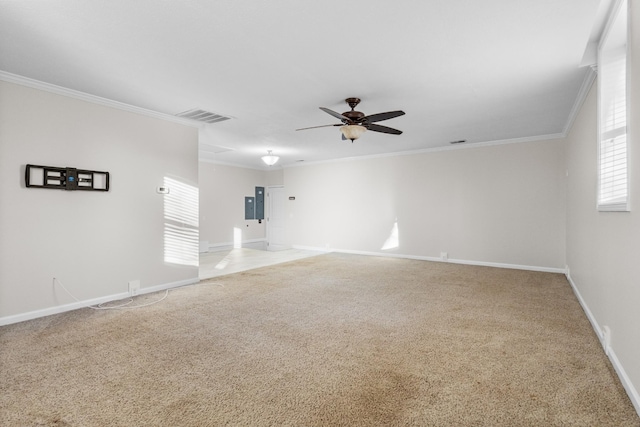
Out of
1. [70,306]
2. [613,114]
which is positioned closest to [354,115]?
[613,114]

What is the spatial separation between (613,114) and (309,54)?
2625mm

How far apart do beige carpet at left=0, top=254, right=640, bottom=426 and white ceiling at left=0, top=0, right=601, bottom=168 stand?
103 inches

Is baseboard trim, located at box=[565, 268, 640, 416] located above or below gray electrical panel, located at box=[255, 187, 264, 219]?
below

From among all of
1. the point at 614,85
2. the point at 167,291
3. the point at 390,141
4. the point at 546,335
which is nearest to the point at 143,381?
the point at 167,291

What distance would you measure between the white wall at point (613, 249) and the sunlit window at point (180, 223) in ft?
16.7

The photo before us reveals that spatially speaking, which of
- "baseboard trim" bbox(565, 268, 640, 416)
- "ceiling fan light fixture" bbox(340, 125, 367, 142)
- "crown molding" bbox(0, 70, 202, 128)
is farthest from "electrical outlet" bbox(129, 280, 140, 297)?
"baseboard trim" bbox(565, 268, 640, 416)

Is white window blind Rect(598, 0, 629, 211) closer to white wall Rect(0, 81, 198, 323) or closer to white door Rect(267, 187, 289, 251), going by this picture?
white wall Rect(0, 81, 198, 323)

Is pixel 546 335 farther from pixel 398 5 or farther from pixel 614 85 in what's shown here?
pixel 398 5

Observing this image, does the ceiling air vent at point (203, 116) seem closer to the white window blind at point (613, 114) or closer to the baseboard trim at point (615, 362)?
the white window blind at point (613, 114)

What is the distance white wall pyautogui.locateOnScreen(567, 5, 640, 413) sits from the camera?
6.44 ft

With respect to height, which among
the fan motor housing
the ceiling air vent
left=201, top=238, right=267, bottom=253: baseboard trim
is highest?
the ceiling air vent

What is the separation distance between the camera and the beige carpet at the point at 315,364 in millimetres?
1882

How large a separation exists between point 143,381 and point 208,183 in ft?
24.1

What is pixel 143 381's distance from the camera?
88.1 inches
